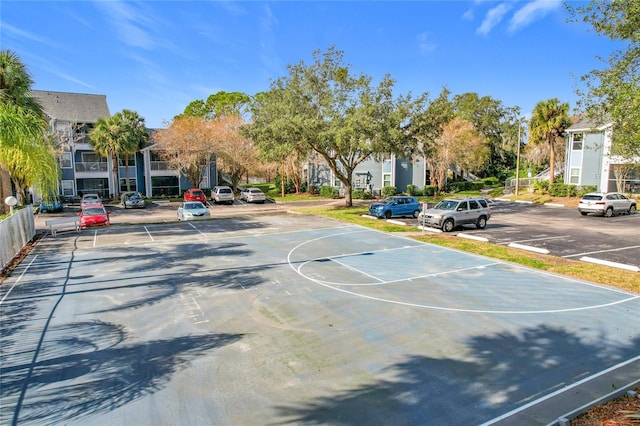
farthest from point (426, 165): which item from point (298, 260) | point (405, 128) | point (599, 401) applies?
point (599, 401)

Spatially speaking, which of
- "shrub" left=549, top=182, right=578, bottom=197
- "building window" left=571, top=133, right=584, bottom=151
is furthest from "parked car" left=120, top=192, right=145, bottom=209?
"building window" left=571, top=133, right=584, bottom=151

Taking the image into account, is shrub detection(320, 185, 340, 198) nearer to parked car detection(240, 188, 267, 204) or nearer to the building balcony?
parked car detection(240, 188, 267, 204)

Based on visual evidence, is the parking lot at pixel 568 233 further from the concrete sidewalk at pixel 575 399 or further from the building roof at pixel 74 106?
the building roof at pixel 74 106

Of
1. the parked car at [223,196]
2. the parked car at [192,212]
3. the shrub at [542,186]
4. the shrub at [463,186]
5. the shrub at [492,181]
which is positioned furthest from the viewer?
the shrub at [492,181]

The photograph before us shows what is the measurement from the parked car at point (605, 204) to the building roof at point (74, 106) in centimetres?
5236

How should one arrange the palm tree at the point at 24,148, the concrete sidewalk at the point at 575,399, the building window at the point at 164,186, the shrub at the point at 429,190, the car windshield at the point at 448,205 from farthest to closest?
the building window at the point at 164,186 < the shrub at the point at 429,190 < the car windshield at the point at 448,205 < the palm tree at the point at 24,148 < the concrete sidewalk at the point at 575,399

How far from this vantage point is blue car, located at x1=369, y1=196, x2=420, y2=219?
29.3m

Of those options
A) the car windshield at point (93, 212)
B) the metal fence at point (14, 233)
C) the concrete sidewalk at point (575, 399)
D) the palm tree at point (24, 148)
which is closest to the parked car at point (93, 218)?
the car windshield at point (93, 212)

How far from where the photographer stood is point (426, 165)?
49.7 metres

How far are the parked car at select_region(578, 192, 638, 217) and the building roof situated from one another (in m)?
52.4

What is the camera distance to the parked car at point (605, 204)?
94.5 feet

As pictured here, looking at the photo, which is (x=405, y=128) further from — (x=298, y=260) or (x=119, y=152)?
(x=119, y=152)

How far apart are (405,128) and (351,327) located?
24.5 meters

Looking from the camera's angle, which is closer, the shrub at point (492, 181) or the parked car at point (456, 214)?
the parked car at point (456, 214)
